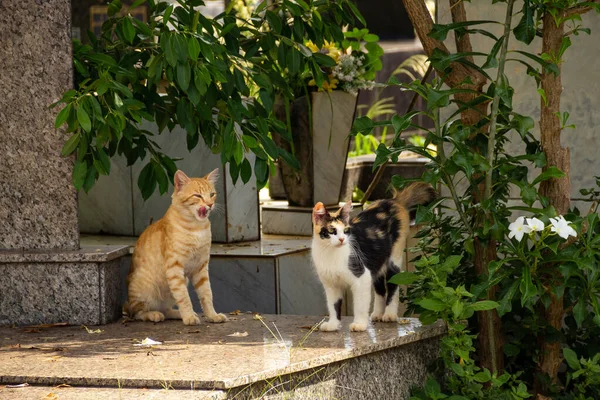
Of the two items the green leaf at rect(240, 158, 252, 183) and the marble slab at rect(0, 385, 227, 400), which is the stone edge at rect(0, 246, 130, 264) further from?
the marble slab at rect(0, 385, 227, 400)

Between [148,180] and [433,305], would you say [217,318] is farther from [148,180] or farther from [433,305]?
[433,305]

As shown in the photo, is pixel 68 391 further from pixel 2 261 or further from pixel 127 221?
pixel 127 221

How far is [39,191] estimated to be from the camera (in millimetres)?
4918

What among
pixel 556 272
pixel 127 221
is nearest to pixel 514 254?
pixel 556 272

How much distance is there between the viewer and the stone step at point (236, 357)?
3.88m

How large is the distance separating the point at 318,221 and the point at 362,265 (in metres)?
0.30

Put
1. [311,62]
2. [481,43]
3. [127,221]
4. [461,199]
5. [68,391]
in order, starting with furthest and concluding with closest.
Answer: [127,221] < [481,43] < [311,62] < [461,199] < [68,391]

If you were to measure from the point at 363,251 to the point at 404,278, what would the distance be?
0.25m

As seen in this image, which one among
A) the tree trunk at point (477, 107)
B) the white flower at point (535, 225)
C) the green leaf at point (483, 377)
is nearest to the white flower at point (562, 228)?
the white flower at point (535, 225)

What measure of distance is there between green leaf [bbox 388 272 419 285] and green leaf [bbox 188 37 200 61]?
1366 mm

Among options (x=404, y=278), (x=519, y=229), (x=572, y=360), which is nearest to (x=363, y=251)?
(x=404, y=278)

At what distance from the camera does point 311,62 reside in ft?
16.8

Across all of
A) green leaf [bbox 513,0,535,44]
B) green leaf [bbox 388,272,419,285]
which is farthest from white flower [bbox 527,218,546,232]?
green leaf [bbox 513,0,535,44]

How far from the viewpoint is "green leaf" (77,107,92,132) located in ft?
14.2
